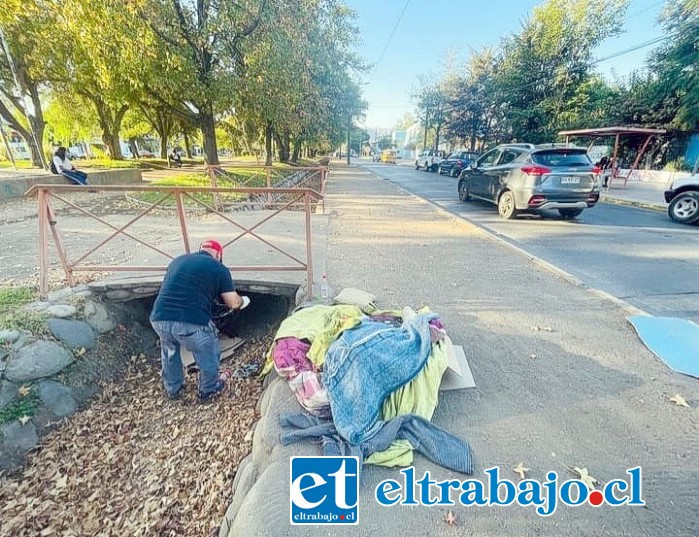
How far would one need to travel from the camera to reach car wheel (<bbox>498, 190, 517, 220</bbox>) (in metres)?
8.36

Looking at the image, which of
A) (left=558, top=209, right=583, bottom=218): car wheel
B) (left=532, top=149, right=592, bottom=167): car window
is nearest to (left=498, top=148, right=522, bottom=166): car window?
(left=532, top=149, right=592, bottom=167): car window

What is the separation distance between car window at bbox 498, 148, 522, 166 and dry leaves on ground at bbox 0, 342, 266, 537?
7.79 m

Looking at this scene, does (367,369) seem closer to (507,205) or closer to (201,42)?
(507,205)

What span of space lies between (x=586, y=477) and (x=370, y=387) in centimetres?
124

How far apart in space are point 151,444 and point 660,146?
2514 centimetres

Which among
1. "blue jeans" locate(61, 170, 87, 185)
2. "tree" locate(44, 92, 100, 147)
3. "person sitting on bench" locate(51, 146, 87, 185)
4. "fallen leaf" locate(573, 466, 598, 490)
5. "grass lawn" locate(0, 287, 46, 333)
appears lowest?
"fallen leaf" locate(573, 466, 598, 490)

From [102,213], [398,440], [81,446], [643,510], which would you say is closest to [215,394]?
[81,446]

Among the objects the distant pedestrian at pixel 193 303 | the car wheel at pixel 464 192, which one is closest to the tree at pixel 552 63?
the car wheel at pixel 464 192

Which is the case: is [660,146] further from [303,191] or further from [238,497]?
[238,497]

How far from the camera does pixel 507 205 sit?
8547mm

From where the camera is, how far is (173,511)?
7.80 ft

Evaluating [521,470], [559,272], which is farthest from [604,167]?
[521,470]

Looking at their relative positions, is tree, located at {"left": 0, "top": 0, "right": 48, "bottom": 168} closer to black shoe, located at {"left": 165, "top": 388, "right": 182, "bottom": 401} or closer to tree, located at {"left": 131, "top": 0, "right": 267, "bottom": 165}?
tree, located at {"left": 131, "top": 0, "right": 267, "bottom": 165}

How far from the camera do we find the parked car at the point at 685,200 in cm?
805
